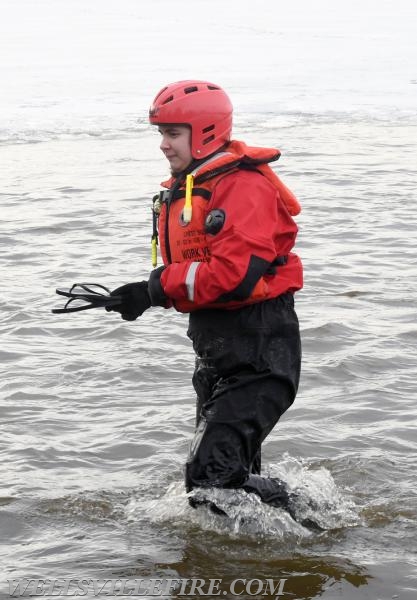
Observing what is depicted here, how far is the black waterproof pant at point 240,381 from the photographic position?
4.91 metres

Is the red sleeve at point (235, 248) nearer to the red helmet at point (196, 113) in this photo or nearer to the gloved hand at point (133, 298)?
the gloved hand at point (133, 298)

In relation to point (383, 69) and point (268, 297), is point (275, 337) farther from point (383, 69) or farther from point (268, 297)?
point (383, 69)

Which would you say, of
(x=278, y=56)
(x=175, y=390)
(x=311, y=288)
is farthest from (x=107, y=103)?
(x=175, y=390)

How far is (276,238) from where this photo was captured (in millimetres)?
4875

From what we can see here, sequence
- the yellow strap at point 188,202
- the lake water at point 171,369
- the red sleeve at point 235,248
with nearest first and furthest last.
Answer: the red sleeve at point 235,248, the yellow strap at point 188,202, the lake water at point 171,369

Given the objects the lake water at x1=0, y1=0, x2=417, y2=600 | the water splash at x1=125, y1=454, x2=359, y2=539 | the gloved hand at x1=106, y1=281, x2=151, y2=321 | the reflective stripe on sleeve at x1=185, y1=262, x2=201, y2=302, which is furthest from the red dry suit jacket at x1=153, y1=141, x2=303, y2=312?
the lake water at x1=0, y1=0, x2=417, y2=600

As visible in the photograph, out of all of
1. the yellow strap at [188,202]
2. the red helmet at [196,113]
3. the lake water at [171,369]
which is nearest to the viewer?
the yellow strap at [188,202]

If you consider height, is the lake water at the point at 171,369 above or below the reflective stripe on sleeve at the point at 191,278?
below

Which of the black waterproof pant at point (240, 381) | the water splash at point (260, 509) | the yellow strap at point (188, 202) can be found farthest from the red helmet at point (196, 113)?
the water splash at point (260, 509)

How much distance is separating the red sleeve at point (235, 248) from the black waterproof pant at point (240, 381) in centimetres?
21

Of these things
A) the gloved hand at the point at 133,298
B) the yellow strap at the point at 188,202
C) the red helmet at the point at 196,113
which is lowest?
the gloved hand at the point at 133,298

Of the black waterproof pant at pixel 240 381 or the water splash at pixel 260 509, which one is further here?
the water splash at pixel 260 509

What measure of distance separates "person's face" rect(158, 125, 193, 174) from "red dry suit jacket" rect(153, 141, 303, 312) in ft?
0.38

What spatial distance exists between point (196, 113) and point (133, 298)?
804 mm
